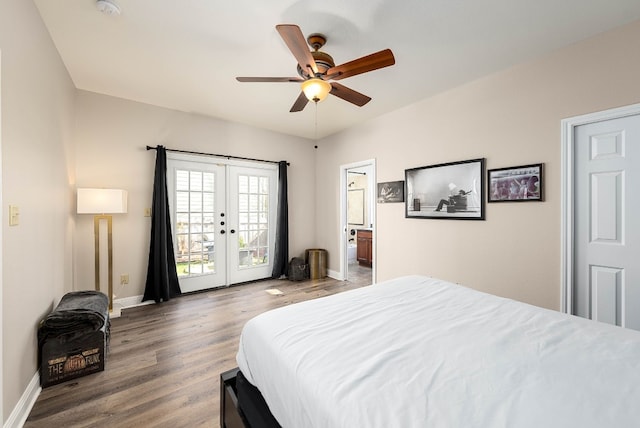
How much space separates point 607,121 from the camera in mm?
2199

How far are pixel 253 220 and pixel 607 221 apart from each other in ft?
14.2

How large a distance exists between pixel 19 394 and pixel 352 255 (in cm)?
549

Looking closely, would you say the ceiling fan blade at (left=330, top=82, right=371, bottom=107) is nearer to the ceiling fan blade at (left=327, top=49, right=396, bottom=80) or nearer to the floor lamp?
the ceiling fan blade at (left=327, top=49, right=396, bottom=80)

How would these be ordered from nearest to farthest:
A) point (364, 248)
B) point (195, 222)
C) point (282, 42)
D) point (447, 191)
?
point (282, 42)
point (447, 191)
point (195, 222)
point (364, 248)

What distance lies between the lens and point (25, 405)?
5.47ft

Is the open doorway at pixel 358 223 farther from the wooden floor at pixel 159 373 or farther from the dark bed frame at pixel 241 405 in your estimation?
the dark bed frame at pixel 241 405

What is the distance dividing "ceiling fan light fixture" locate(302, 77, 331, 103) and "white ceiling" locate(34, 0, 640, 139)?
0.45 metres

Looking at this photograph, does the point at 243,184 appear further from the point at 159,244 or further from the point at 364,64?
the point at 364,64

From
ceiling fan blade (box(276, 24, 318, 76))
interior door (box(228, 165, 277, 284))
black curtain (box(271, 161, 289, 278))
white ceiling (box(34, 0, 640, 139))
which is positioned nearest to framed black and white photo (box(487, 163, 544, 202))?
white ceiling (box(34, 0, 640, 139))

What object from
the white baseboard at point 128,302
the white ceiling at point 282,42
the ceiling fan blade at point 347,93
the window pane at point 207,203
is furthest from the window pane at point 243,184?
the ceiling fan blade at point 347,93

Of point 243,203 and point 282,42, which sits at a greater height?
point 282,42

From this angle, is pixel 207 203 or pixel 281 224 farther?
pixel 281 224

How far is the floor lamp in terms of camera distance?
2871 mm

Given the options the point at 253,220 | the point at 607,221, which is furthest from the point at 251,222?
the point at 607,221
